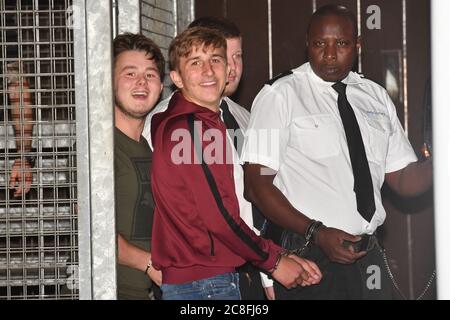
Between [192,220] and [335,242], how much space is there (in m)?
0.57

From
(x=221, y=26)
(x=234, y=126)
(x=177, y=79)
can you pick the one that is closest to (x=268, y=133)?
(x=234, y=126)

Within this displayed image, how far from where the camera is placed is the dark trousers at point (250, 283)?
3.36 metres

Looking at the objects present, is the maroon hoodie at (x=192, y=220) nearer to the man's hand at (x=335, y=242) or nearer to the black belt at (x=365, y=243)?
the man's hand at (x=335, y=242)

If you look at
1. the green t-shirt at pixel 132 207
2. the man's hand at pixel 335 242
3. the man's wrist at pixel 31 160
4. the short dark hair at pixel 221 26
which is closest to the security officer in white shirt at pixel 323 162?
the man's hand at pixel 335 242

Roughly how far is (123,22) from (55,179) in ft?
2.61

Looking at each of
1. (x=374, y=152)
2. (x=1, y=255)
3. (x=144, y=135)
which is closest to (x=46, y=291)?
(x=1, y=255)

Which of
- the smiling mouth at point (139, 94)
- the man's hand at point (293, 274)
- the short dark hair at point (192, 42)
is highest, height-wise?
the short dark hair at point (192, 42)

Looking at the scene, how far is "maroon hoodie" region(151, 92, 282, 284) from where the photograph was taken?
10.2 feet

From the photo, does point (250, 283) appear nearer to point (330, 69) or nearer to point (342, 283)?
point (342, 283)

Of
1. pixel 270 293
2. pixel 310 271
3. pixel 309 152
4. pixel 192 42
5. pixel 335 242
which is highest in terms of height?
pixel 192 42

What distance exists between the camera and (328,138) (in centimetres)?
341

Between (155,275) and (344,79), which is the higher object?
(344,79)

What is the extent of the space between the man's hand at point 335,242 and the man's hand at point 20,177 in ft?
3.80

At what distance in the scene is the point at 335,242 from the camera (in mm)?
3320
